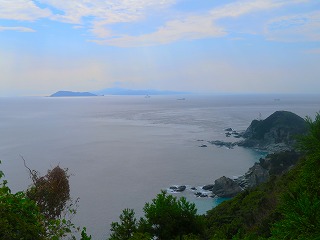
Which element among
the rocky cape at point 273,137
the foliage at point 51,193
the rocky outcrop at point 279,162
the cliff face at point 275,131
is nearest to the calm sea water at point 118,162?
the rocky cape at point 273,137

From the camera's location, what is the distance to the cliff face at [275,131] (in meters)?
90.8

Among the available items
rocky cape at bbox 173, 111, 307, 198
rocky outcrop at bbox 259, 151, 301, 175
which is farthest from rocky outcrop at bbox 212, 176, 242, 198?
rocky outcrop at bbox 259, 151, 301, 175

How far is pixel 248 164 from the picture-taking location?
71.3 meters

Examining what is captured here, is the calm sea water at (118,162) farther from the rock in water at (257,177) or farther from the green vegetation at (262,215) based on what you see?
the green vegetation at (262,215)

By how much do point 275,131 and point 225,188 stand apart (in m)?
49.7

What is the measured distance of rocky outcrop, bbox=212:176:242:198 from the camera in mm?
51438

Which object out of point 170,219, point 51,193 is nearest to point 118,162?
point 170,219

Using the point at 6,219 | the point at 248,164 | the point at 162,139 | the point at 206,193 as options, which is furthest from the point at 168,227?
the point at 162,139

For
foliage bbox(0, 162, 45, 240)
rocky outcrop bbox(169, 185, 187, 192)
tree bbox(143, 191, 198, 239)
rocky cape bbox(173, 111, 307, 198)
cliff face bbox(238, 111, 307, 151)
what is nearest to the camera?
foliage bbox(0, 162, 45, 240)

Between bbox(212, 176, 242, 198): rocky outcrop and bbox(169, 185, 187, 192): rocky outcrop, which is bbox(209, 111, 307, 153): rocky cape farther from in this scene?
bbox(169, 185, 187, 192): rocky outcrop

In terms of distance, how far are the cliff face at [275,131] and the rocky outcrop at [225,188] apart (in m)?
39.5

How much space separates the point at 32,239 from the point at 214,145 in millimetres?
85038

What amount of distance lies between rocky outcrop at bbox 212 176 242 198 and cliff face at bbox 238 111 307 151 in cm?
3946

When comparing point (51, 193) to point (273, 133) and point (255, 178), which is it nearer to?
point (255, 178)
